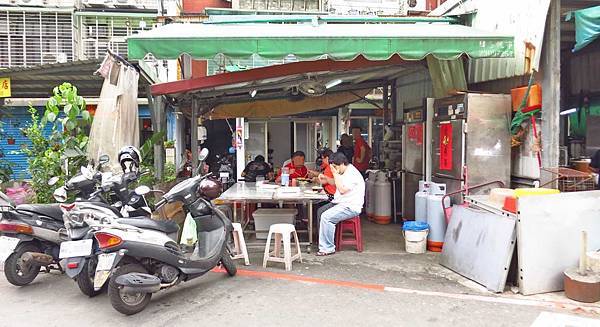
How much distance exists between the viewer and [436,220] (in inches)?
261

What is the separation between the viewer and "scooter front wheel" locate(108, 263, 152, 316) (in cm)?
423

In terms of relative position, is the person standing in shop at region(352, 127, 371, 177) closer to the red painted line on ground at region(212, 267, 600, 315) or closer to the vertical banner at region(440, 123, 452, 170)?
the vertical banner at region(440, 123, 452, 170)

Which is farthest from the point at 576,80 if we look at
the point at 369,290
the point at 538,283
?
the point at 369,290

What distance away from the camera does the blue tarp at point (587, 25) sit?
527 cm

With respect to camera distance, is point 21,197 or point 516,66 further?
point 21,197

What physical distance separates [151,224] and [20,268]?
1885mm

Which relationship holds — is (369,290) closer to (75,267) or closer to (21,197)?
(75,267)

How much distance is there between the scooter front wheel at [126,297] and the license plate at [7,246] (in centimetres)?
169

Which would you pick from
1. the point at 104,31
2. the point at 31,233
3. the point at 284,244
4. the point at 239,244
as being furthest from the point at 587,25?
the point at 104,31

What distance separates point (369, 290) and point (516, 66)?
373cm

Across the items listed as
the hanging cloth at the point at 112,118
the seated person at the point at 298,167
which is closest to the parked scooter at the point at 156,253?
the hanging cloth at the point at 112,118

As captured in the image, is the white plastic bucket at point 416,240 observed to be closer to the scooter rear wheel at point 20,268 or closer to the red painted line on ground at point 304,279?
the red painted line on ground at point 304,279

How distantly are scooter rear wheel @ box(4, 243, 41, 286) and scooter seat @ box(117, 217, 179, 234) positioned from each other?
1.63m

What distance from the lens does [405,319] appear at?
4.30m
